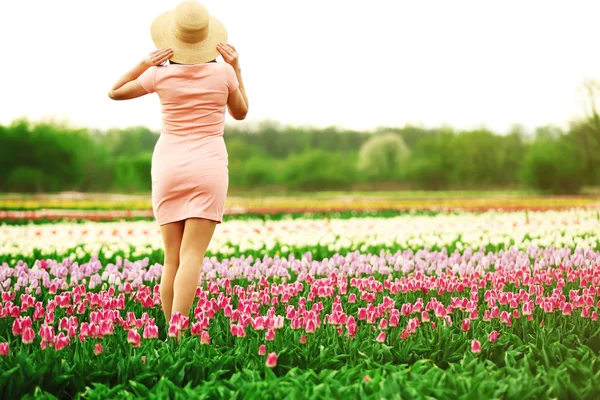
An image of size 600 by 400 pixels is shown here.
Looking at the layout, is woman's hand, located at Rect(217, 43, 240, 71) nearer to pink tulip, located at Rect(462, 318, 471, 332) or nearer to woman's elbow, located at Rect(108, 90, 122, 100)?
woman's elbow, located at Rect(108, 90, 122, 100)

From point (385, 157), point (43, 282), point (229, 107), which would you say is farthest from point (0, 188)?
point (229, 107)

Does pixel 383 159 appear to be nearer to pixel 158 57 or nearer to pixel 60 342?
pixel 158 57

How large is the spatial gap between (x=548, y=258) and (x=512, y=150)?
119ft

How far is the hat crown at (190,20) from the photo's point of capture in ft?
12.2

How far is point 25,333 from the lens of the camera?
3.26 m

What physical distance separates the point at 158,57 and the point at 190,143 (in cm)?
50

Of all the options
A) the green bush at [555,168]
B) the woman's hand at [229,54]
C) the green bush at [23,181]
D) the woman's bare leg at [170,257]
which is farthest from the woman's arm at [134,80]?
the green bush at [23,181]

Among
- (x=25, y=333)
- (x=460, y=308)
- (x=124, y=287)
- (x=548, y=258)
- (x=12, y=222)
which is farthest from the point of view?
(x=12, y=222)

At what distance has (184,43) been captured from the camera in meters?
3.82

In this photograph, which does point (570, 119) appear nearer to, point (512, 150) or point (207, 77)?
point (512, 150)

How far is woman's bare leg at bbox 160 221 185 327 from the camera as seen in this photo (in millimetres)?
3932

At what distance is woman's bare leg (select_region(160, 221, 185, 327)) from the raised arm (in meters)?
0.71

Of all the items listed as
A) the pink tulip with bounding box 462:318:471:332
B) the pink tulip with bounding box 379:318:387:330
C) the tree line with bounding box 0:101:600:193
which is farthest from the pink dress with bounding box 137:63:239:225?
the tree line with bounding box 0:101:600:193

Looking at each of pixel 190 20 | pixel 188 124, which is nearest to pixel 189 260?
pixel 188 124
